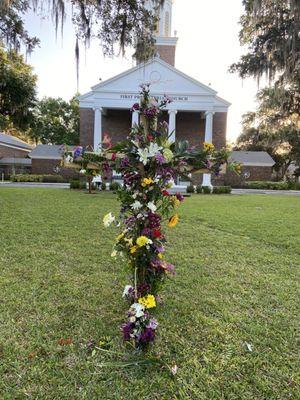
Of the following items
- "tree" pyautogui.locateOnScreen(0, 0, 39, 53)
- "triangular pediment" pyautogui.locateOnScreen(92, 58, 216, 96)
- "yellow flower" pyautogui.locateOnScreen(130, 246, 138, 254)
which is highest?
"triangular pediment" pyautogui.locateOnScreen(92, 58, 216, 96)

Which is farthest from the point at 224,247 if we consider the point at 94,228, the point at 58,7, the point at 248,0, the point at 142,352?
the point at 248,0

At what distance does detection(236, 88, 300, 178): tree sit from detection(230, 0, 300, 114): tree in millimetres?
8521

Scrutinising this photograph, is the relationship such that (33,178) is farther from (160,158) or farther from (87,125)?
(160,158)

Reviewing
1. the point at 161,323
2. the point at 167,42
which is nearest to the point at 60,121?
the point at 167,42

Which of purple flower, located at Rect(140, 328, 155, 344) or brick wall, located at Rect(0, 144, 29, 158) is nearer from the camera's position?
purple flower, located at Rect(140, 328, 155, 344)

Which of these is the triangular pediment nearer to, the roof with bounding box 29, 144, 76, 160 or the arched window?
the arched window

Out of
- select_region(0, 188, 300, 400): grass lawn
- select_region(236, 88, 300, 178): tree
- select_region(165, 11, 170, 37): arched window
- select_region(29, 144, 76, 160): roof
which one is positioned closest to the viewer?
select_region(0, 188, 300, 400): grass lawn

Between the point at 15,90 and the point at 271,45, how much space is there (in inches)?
380

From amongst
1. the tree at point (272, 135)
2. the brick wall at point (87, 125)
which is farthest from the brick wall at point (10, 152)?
the tree at point (272, 135)

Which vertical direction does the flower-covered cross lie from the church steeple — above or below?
below

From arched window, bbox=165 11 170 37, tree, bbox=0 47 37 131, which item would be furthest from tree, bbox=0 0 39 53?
arched window, bbox=165 11 170 37

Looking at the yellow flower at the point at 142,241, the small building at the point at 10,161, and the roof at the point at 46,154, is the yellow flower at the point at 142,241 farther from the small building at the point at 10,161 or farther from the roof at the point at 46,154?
the small building at the point at 10,161

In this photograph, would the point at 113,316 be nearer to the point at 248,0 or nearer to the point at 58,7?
the point at 58,7

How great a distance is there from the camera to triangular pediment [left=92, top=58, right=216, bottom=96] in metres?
23.3
